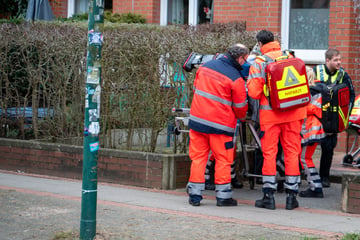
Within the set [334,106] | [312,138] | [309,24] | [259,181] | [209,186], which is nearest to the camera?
[312,138]

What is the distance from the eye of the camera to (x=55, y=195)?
31.3ft

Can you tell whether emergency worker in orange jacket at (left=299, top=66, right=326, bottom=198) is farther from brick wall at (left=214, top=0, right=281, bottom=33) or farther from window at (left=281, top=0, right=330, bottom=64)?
brick wall at (left=214, top=0, right=281, bottom=33)

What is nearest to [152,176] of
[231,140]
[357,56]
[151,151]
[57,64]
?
[151,151]

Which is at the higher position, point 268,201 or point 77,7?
point 77,7

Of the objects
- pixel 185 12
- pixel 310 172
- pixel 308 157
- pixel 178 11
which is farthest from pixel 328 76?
pixel 178 11

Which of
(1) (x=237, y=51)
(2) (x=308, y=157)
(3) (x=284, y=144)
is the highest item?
(1) (x=237, y=51)

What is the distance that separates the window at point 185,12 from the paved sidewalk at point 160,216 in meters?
6.87

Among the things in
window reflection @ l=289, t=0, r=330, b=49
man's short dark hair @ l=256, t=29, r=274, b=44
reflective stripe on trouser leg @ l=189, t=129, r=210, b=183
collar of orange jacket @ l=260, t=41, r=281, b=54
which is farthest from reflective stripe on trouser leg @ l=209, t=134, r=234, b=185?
window reflection @ l=289, t=0, r=330, b=49

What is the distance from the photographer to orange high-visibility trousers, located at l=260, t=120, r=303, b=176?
8703 millimetres

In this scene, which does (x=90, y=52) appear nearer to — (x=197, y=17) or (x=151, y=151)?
(x=151, y=151)

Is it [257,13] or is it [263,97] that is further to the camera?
[257,13]

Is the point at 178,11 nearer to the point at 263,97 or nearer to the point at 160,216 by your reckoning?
the point at 263,97

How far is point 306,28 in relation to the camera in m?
14.0

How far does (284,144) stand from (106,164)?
2.96 m
